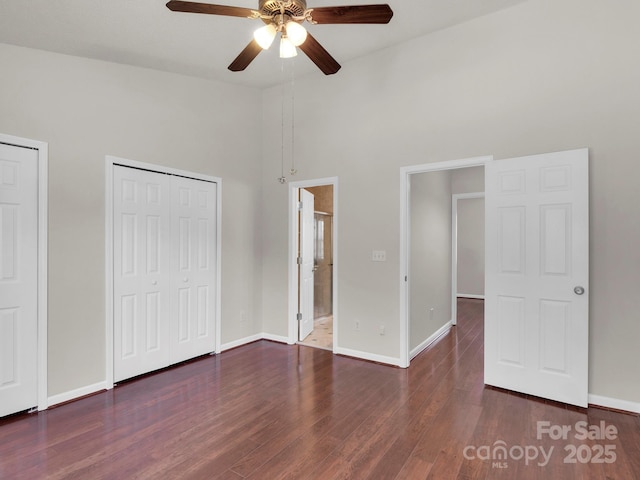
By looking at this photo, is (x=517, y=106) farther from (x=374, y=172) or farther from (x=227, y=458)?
(x=227, y=458)

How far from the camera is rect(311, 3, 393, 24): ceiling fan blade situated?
1934 millimetres

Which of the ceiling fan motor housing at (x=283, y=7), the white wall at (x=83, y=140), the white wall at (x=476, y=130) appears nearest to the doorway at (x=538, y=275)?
the white wall at (x=476, y=130)

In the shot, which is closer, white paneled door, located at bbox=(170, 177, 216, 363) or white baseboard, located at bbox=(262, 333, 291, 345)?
white paneled door, located at bbox=(170, 177, 216, 363)

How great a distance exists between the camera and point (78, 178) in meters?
2.94

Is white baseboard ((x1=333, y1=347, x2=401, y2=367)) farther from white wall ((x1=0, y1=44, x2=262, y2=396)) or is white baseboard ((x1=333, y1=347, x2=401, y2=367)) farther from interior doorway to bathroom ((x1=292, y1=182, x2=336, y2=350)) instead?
white wall ((x1=0, y1=44, x2=262, y2=396))

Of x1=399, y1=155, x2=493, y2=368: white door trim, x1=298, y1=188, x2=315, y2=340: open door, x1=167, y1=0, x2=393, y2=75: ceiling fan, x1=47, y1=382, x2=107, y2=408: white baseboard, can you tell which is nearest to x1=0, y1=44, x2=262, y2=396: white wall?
x1=47, y1=382, x2=107, y2=408: white baseboard

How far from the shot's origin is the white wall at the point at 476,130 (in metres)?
2.69

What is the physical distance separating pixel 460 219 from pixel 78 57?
25.4ft

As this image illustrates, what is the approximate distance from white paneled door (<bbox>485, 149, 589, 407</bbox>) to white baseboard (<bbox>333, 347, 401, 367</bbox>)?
2.94 feet

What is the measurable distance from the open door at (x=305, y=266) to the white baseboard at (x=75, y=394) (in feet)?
7.27

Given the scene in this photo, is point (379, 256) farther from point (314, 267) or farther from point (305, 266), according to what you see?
point (314, 267)

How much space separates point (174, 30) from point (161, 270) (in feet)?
7.17

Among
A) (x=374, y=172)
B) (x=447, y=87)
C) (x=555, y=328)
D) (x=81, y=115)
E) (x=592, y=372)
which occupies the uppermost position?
(x=447, y=87)

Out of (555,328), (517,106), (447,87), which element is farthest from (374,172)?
(555,328)
